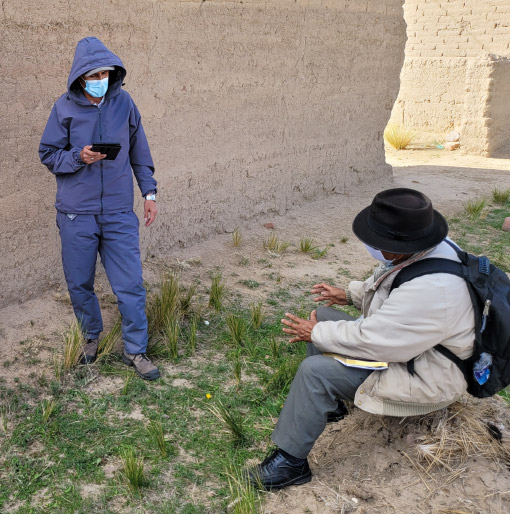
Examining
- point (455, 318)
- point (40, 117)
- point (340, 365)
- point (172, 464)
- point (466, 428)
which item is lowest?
point (172, 464)

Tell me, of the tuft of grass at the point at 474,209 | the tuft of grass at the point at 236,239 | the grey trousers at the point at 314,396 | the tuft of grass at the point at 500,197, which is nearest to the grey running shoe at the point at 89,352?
the grey trousers at the point at 314,396

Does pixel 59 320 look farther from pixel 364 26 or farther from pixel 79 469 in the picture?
pixel 364 26

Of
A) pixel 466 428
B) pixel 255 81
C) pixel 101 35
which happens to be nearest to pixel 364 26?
pixel 255 81

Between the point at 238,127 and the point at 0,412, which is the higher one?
the point at 238,127

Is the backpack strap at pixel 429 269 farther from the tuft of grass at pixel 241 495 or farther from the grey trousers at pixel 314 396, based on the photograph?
the tuft of grass at pixel 241 495

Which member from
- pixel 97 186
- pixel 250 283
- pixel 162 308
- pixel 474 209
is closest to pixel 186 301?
pixel 162 308

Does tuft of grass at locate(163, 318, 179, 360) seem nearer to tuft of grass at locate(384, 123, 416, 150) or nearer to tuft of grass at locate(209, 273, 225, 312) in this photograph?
tuft of grass at locate(209, 273, 225, 312)

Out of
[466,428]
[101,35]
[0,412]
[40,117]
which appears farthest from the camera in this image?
[101,35]

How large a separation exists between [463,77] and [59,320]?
33.9 ft

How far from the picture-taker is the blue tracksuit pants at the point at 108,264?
12.9 feet

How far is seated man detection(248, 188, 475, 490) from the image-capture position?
2.78 m

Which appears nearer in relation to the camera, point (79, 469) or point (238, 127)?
point (79, 469)

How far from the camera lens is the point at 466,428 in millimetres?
3148

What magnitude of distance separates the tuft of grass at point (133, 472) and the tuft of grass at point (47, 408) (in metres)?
0.62
